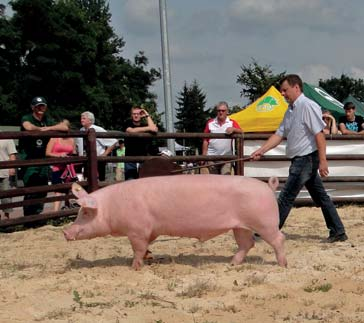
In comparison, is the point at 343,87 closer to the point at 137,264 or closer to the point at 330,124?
the point at 330,124

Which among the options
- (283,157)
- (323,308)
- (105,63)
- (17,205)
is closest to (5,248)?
(17,205)

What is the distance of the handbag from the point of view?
985 cm

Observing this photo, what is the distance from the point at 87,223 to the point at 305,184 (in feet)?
7.63

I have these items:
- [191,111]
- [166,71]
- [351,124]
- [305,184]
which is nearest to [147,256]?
[305,184]

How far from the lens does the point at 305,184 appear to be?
22.1 feet

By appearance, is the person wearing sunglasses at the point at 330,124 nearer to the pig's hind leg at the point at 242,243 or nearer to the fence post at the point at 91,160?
the fence post at the point at 91,160

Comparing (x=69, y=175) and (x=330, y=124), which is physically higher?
(x=330, y=124)

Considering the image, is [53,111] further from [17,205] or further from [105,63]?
[17,205]

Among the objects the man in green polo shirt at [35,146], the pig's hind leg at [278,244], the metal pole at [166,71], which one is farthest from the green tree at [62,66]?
the pig's hind leg at [278,244]

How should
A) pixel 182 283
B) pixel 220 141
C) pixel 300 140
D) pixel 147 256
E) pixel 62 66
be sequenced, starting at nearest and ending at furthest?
pixel 182 283
pixel 147 256
pixel 300 140
pixel 220 141
pixel 62 66

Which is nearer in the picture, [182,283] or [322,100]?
[182,283]

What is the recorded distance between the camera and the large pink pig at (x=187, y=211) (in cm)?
550

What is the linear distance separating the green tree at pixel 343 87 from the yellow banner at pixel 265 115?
211ft

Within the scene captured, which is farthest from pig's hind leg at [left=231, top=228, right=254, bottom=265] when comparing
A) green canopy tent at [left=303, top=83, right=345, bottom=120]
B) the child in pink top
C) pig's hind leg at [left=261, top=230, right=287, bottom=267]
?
green canopy tent at [left=303, top=83, right=345, bottom=120]
